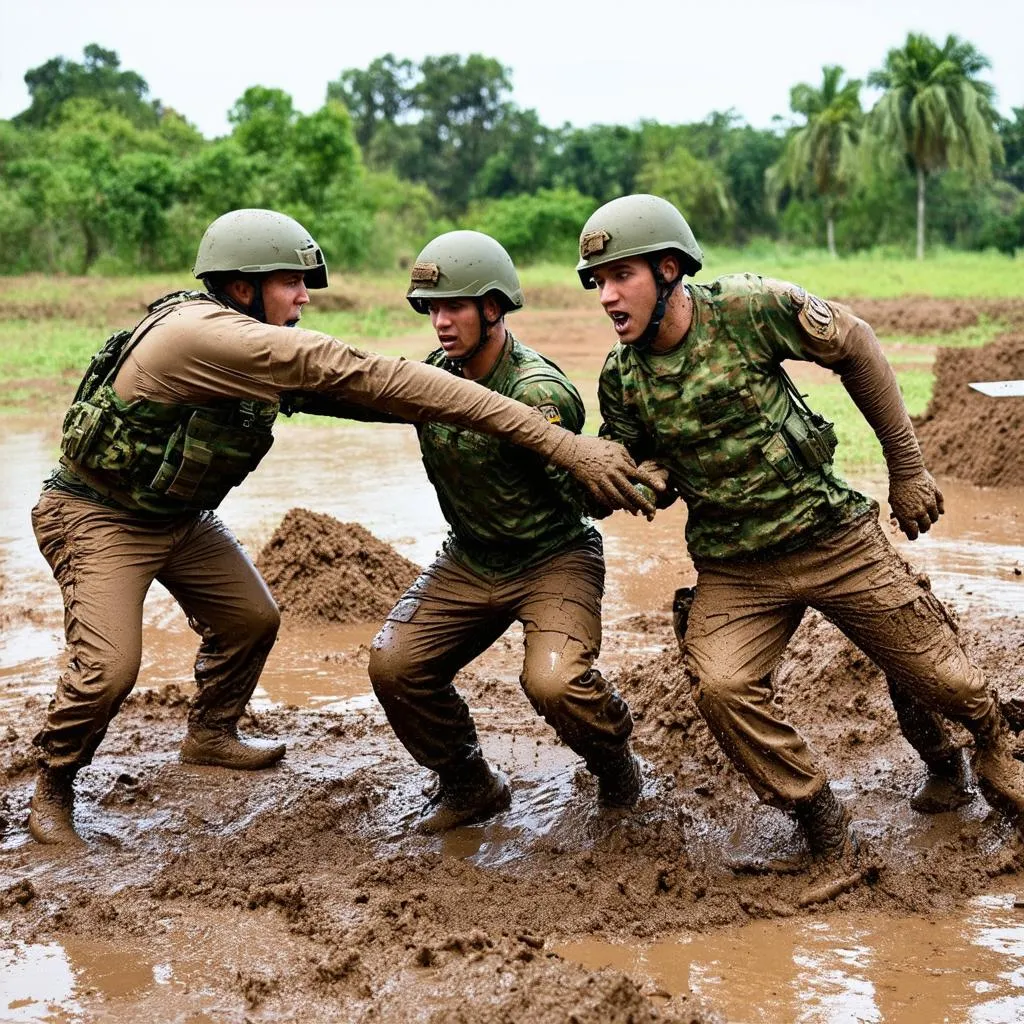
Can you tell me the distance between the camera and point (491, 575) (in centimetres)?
491

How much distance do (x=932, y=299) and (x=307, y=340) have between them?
80.1 feet

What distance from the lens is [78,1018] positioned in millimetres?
3713

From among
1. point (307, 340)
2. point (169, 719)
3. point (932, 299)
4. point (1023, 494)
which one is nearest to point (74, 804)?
point (169, 719)

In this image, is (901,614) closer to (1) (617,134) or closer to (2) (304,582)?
(2) (304,582)

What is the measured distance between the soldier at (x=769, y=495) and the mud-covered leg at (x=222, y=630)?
6.06 feet

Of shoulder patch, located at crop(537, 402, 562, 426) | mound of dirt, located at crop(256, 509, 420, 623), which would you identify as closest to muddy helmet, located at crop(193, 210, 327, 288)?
shoulder patch, located at crop(537, 402, 562, 426)

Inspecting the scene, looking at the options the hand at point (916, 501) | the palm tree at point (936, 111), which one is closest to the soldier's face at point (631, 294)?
the hand at point (916, 501)

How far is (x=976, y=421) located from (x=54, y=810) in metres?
8.44

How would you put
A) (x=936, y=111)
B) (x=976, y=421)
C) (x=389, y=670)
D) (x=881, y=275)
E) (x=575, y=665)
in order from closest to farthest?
(x=575, y=665), (x=389, y=670), (x=976, y=421), (x=881, y=275), (x=936, y=111)

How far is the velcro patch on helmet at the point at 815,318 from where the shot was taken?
4348 millimetres

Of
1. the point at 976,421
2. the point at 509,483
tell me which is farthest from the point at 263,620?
the point at 976,421

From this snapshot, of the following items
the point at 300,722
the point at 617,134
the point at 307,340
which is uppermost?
the point at 617,134

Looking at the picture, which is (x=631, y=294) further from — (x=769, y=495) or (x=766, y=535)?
(x=766, y=535)

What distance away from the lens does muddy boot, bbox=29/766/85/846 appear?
16.1ft
